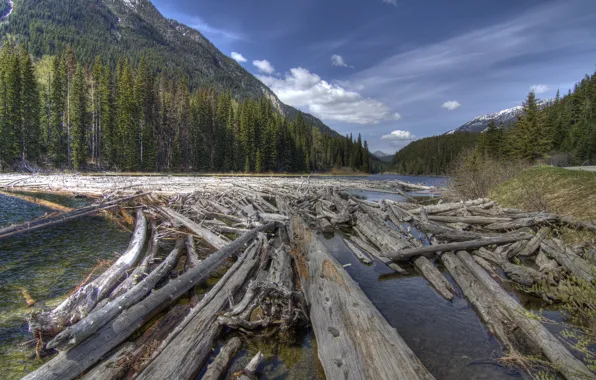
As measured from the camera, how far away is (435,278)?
7.29 metres

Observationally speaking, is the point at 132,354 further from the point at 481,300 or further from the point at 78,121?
the point at 78,121

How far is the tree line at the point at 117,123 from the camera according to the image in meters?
38.2

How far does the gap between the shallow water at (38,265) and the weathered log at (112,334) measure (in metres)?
1.10

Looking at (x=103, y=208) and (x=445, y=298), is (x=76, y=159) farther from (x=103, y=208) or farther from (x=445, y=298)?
(x=445, y=298)

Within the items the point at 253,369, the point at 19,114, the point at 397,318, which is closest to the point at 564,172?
the point at 397,318

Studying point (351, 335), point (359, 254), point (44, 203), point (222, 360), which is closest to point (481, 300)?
point (351, 335)

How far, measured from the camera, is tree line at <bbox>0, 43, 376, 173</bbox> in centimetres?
3819

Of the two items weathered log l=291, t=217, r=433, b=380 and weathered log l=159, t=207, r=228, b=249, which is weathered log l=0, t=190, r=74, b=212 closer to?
weathered log l=159, t=207, r=228, b=249

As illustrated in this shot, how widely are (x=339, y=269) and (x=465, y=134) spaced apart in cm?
19078

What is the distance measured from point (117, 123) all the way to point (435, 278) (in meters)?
54.1

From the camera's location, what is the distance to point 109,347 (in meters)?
3.81

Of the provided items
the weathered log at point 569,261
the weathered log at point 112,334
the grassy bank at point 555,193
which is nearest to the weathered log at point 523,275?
the weathered log at point 569,261

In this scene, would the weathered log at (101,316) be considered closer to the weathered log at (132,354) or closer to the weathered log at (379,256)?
the weathered log at (132,354)

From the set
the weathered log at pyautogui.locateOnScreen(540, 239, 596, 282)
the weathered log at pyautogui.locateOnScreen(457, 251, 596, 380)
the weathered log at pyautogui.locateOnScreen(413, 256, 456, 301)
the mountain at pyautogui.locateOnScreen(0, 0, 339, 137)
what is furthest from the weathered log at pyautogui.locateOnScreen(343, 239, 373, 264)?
the mountain at pyautogui.locateOnScreen(0, 0, 339, 137)
